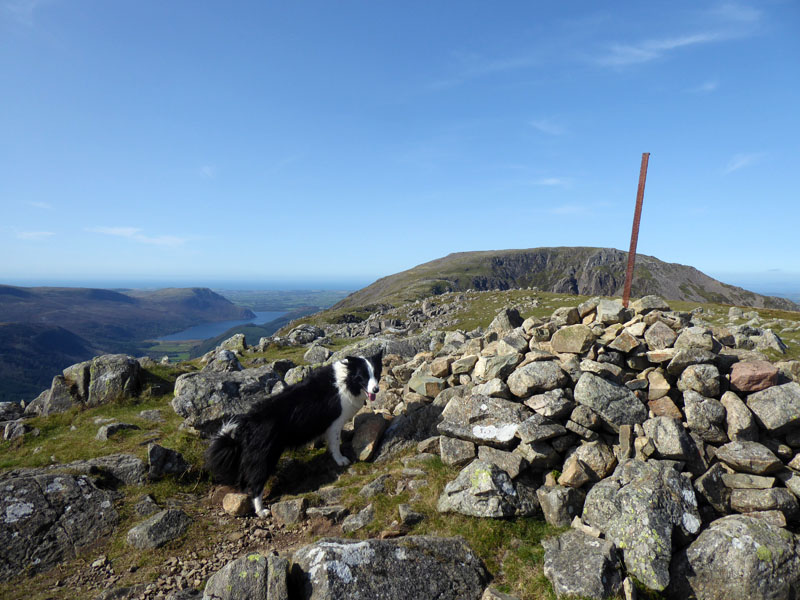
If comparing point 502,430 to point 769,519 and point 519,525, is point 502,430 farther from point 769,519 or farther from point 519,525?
point 769,519

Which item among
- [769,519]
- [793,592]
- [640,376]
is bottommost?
[793,592]

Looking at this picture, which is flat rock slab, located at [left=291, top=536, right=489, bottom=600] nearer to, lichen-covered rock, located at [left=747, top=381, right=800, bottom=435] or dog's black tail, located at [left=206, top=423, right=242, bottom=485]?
dog's black tail, located at [left=206, top=423, right=242, bottom=485]

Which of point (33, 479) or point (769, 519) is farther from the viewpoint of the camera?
point (33, 479)

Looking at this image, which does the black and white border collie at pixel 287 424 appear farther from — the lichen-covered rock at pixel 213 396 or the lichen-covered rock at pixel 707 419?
the lichen-covered rock at pixel 707 419

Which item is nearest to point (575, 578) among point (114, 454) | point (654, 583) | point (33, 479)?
point (654, 583)

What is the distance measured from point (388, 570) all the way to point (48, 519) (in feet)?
22.4

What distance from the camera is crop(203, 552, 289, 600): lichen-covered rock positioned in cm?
527

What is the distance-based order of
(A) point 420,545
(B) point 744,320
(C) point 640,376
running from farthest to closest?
(B) point 744,320 < (C) point 640,376 < (A) point 420,545

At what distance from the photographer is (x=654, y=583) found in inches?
233

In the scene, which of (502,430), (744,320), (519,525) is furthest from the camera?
(744,320)

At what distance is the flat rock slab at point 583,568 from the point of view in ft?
18.8

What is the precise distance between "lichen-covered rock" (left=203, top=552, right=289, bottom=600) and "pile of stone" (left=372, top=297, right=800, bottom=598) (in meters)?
3.45

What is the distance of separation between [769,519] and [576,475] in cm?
323

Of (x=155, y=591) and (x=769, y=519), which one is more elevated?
(x=769, y=519)
